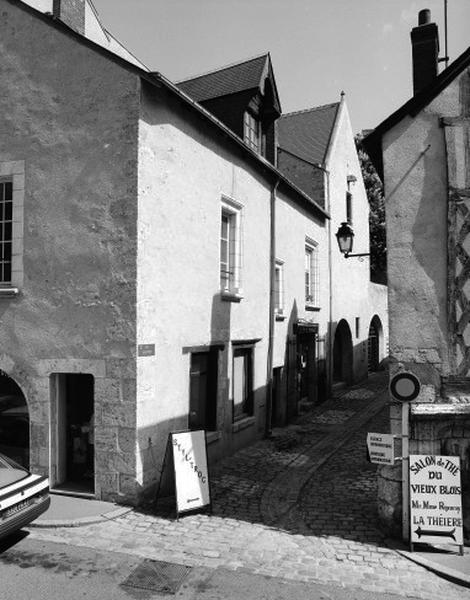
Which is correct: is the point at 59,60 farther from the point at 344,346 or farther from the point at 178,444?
the point at 344,346

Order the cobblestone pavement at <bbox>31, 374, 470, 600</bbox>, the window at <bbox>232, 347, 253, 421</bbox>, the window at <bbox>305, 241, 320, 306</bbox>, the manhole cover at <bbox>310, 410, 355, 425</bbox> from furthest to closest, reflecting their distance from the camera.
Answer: the window at <bbox>305, 241, 320, 306</bbox>, the manhole cover at <bbox>310, 410, 355, 425</bbox>, the window at <bbox>232, 347, 253, 421</bbox>, the cobblestone pavement at <bbox>31, 374, 470, 600</bbox>

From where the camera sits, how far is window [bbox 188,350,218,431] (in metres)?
9.68

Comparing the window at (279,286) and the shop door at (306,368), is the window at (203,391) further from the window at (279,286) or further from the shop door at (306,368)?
the shop door at (306,368)

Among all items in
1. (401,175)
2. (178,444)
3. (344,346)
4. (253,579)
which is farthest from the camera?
(344,346)

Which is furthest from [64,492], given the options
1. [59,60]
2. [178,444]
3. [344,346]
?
[344,346]

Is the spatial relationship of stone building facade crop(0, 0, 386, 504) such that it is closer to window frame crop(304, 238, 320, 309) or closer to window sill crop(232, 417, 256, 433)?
window sill crop(232, 417, 256, 433)

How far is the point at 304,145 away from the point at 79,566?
1767cm

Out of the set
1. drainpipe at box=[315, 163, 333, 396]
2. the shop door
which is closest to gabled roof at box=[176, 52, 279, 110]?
drainpipe at box=[315, 163, 333, 396]

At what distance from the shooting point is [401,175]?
23.5 feet

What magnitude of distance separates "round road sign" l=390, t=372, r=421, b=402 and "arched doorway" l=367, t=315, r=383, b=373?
20.6m

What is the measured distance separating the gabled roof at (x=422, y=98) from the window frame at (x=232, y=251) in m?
4.41

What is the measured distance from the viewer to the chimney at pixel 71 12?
29.9ft

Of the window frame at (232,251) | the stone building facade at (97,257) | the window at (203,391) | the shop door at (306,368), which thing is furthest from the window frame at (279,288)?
the stone building facade at (97,257)

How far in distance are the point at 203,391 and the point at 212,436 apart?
899mm
